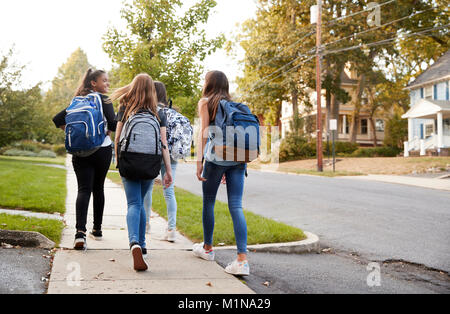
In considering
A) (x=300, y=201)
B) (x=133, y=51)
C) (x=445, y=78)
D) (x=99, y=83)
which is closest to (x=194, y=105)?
(x=133, y=51)

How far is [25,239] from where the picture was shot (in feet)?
16.1

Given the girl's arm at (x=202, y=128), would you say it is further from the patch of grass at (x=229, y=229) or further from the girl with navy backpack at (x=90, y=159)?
the patch of grass at (x=229, y=229)

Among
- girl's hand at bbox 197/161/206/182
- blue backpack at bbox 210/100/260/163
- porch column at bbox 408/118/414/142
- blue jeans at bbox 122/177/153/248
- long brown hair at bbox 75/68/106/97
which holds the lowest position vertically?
blue jeans at bbox 122/177/153/248

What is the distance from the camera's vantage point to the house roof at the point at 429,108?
28269 mm

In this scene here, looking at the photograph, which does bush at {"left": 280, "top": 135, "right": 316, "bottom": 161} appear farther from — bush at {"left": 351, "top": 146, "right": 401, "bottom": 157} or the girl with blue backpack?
the girl with blue backpack

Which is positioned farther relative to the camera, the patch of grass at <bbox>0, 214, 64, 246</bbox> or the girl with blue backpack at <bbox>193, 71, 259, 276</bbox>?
the patch of grass at <bbox>0, 214, 64, 246</bbox>

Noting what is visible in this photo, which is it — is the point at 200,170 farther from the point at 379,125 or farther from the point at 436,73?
the point at 379,125

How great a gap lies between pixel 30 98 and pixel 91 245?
23.4 metres

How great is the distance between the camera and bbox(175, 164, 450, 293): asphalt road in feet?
14.9

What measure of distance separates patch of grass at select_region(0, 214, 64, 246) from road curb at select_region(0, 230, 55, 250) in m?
0.20

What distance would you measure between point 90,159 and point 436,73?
105 ft

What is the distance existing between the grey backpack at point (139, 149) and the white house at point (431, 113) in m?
27.1

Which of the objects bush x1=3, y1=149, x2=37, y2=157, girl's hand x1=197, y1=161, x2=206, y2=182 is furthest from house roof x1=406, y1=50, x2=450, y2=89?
bush x1=3, y1=149, x2=37, y2=157

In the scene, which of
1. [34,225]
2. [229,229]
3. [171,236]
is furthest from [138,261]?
[229,229]
